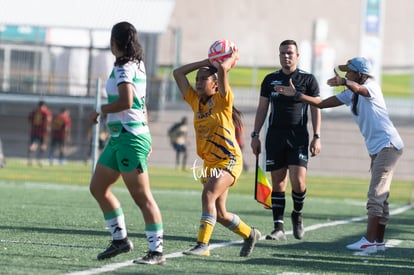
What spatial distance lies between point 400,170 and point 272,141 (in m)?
20.2

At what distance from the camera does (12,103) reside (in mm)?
37688

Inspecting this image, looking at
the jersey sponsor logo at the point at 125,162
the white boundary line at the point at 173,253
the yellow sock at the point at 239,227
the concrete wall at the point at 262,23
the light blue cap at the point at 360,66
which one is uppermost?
the concrete wall at the point at 262,23

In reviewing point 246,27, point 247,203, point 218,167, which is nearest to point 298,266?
point 218,167

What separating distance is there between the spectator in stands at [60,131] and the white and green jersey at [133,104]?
80.5 feet

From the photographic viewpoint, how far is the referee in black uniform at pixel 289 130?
1197cm

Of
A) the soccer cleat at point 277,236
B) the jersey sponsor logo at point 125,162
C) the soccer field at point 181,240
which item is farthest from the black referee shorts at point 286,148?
the jersey sponsor logo at point 125,162

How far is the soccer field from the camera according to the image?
350 inches

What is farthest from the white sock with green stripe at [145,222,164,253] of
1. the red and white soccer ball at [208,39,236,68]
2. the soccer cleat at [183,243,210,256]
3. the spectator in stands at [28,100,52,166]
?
the spectator in stands at [28,100,52,166]

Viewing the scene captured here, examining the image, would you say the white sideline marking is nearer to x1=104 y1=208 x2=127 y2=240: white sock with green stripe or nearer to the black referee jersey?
x1=104 y1=208 x2=127 y2=240: white sock with green stripe

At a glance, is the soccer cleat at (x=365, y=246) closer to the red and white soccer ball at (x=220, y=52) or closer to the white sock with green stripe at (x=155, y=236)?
the red and white soccer ball at (x=220, y=52)

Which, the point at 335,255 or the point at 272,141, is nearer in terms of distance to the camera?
the point at 335,255

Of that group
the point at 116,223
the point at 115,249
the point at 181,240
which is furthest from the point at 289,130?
the point at 115,249

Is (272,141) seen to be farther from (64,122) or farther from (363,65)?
(64,122)

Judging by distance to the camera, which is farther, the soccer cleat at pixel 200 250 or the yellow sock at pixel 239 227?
the yellow sock at pixel 239 227
